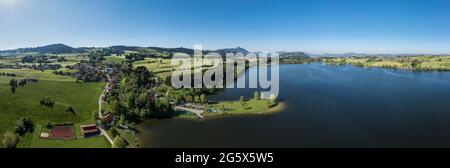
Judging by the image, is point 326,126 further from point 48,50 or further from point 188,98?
point 48,50

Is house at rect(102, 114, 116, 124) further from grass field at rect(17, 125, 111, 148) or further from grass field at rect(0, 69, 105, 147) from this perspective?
grass field at rect(17, 125, 111, 148)

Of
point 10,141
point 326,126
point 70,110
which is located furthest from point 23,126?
point 326,126

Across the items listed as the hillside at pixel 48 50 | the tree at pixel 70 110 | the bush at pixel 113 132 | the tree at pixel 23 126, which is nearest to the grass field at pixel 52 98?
the tree at pixel 70 110

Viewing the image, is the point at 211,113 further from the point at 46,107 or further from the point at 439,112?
the point at 439,112

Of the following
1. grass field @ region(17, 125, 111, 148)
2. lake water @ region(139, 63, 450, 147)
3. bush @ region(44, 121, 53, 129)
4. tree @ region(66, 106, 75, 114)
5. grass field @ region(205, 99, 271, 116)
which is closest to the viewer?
grass field @ region(17, 125, 111, 148)

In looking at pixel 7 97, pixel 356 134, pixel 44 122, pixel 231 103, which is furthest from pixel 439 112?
pixel 7 97

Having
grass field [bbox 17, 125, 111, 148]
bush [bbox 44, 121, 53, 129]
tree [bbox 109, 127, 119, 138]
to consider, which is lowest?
grass field [bbox 17, 125, 111, 148]

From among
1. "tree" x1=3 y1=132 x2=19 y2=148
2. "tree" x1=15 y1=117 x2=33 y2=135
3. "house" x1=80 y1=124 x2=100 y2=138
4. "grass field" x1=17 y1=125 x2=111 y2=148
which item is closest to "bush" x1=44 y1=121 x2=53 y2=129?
"tree" x1=15 y1=117 x2=33 y2=135
